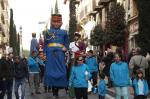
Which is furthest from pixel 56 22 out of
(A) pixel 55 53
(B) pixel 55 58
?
(B) pixel 55 58

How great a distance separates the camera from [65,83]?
63.6ft

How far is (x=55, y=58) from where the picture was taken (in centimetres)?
1912

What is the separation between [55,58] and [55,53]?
0.64 ft

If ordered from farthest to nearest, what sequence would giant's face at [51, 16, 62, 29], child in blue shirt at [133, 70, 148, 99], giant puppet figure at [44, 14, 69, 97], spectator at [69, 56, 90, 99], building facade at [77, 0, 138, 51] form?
1. building facade at [77, 0, 138, 51]
2. giant puppet figure at [44, 14, 69, 97]
3. giant's face at [51, 16, 62, 29]
4. spectator at [69, 56, 90, 99]
5. child in blue shirt at [133, 70, 148, 99]

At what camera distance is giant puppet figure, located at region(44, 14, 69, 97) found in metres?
18.9

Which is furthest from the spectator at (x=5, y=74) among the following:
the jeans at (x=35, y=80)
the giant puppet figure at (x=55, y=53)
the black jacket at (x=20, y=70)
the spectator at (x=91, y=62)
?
the spectator at (x=91, y=62)

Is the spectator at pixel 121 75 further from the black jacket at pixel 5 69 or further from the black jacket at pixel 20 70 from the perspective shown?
the black jacket at pixel 20 70

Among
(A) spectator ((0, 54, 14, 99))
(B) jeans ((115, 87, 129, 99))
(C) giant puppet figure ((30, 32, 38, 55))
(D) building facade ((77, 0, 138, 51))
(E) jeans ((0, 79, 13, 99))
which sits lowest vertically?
(B) jeans ((115, 87, 129, 99))

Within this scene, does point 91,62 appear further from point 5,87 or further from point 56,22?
point 5,87

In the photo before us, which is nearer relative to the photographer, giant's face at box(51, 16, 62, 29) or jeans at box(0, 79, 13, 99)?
giant's face at box(51, 16, 62, 29)

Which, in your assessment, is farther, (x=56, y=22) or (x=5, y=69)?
(x=5, y=69)

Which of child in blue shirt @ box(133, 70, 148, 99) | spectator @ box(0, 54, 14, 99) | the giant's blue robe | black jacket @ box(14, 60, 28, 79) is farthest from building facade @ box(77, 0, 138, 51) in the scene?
child in blue shirt @ box(133, 70, 148, 99)

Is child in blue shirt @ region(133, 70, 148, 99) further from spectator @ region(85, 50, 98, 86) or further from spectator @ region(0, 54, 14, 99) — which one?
spectator @ region(85, 50, 98, 86)

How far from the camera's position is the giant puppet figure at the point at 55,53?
18.9 metres
